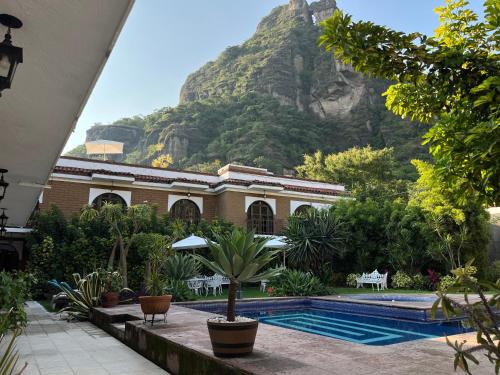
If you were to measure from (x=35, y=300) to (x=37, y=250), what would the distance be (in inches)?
67.7

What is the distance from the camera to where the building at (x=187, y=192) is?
56.7 ft

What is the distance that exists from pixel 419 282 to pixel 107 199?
13373 millimetres

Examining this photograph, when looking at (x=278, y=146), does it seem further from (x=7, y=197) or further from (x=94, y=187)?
(x=7, y=197)

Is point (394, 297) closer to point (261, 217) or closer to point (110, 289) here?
point (110, 289)

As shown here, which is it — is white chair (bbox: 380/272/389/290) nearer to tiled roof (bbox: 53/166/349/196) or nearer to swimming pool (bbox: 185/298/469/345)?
swimming pool (bbox: 185/298/469/345)

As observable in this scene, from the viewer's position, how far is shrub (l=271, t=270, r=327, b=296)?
12.8m

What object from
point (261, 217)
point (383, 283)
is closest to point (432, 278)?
point (383, 283)

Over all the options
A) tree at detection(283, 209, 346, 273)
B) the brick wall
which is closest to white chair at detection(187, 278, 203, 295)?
tree at detection(283, 209, 346, 273)

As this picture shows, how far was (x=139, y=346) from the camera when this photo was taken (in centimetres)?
560

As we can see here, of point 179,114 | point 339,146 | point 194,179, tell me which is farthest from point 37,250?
point 179,114

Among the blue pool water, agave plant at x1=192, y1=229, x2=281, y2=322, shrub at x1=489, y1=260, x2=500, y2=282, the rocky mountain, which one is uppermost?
the rocky mountain

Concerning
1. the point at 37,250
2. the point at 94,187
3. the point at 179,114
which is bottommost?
the point at 37,250

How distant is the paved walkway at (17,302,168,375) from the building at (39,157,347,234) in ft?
33.5

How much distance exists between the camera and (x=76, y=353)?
5.53 meters
